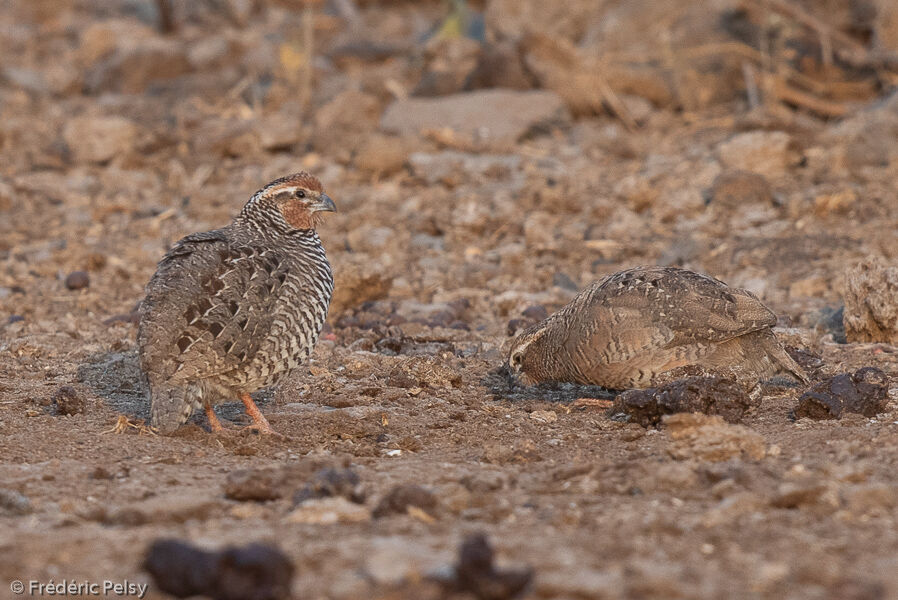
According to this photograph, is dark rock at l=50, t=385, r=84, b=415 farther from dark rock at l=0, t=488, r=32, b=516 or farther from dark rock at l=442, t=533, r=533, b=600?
dark rock at l=442, t=533, r=533, b=600

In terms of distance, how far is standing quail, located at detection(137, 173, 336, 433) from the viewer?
6.11m

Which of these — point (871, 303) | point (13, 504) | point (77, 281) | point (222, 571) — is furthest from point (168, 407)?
point (871, 303)

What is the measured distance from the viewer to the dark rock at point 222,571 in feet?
11.3

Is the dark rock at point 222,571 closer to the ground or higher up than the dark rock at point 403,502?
higher up

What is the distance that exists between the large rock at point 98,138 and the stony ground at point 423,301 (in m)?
0.03

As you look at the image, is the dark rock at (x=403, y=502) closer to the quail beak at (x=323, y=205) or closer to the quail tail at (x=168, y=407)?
the quail tail at (x=168, y=407)

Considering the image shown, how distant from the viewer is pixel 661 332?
6.77 meters

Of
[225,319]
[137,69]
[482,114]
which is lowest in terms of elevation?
[225,319]

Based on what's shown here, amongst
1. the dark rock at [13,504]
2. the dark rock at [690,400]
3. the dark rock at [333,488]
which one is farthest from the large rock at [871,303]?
the dark rock at [13,504]

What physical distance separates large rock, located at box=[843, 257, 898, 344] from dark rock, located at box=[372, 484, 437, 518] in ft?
16.0

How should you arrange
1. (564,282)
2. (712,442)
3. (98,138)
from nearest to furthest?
1. (712,442)
2. (564,282)
3. (98,138)

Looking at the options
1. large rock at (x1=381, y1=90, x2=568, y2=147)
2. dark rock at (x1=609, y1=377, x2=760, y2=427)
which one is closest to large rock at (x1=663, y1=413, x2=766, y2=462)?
dark rock at (x1=609, y1=377, x2=760, y2=427)

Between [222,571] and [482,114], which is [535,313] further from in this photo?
[222,571]

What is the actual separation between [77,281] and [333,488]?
644 cm
